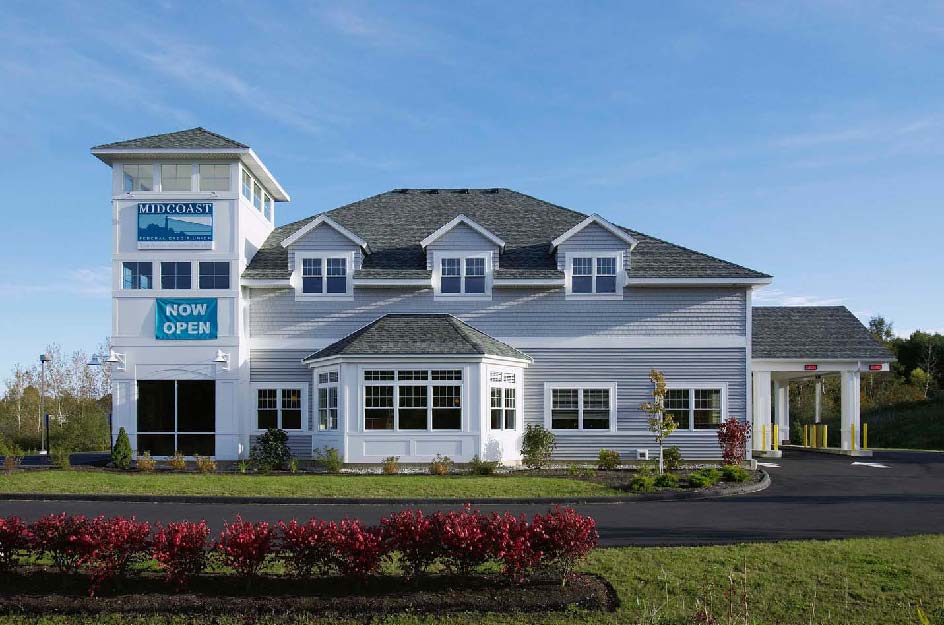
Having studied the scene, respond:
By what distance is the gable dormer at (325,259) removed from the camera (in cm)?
2753

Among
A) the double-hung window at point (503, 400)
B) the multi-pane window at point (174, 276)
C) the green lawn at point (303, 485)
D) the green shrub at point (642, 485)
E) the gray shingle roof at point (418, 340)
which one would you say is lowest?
the green lawn at point (303, 485)

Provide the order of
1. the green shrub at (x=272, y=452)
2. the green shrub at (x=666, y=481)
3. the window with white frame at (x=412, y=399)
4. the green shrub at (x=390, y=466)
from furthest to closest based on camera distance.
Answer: the green shrub at (x=272, y=452), the window with white frame at (x=412, y=399), the green shrub at (x=390, y=466), the green shrub at (x=666, y=481)

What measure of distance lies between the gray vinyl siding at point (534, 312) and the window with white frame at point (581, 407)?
169 cm

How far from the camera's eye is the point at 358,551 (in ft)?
32.3

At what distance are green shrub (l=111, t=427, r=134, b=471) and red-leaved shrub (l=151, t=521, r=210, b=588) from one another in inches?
669

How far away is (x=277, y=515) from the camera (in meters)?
16.6

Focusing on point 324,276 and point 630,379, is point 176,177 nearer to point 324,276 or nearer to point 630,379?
point 324,276

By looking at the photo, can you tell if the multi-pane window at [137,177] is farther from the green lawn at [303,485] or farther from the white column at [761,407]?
the white column at [761,407]

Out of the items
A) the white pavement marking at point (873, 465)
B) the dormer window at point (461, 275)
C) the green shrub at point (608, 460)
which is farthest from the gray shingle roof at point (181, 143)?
the white pavement marking at point (873, 465)

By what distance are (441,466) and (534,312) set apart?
6180mm

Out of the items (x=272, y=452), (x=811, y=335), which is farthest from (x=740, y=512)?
(x=811, y=335)

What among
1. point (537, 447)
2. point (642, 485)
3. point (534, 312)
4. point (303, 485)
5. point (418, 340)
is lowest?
point (303, 485)

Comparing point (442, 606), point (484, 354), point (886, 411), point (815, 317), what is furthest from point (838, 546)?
point (886, 411)

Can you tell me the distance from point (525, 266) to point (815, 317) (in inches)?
484
